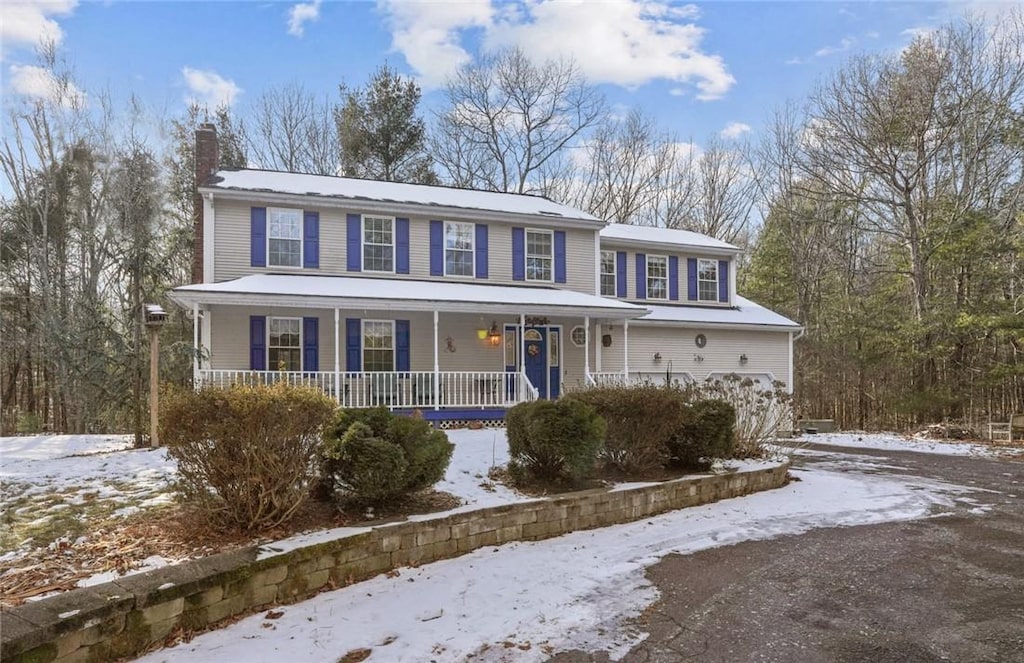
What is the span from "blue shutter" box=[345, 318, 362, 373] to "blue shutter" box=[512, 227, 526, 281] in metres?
4.05

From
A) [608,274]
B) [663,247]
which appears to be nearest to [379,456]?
[608,274]

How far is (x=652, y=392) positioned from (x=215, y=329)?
9227mm

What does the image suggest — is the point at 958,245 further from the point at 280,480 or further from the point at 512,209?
the point at 280,480

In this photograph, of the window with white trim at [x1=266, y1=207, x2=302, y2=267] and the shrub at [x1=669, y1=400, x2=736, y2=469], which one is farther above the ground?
the window with white trim at [x1=266, y1=207, x2=302, y2=267]

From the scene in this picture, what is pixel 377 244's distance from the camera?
13.6m

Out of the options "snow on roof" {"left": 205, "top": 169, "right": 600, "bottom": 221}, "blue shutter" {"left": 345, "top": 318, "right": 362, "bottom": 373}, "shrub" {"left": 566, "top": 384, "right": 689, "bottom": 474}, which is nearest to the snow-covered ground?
"shrub" {"left": 566, "top": 384, "right": 689, "bottom": 474}

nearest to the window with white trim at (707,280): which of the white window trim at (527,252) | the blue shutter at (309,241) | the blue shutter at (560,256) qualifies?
the blue shutter at (560,256)

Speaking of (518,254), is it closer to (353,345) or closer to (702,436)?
(353,345)

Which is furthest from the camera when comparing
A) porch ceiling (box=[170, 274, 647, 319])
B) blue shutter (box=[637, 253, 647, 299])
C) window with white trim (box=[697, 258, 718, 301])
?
window with white trim (box=[697, 258, 718, 301])

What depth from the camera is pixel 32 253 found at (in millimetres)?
17625

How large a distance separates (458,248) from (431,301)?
114 inches

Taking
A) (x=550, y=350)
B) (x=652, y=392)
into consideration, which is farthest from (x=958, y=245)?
(x=652, y=392)

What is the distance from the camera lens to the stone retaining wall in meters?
2.80

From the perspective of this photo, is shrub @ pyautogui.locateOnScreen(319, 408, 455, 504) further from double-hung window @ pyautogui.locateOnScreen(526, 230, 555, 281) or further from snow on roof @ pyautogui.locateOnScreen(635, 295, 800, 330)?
snow on roof @ pyautogui.locateOnScreen(635, 295, 800, 330)
